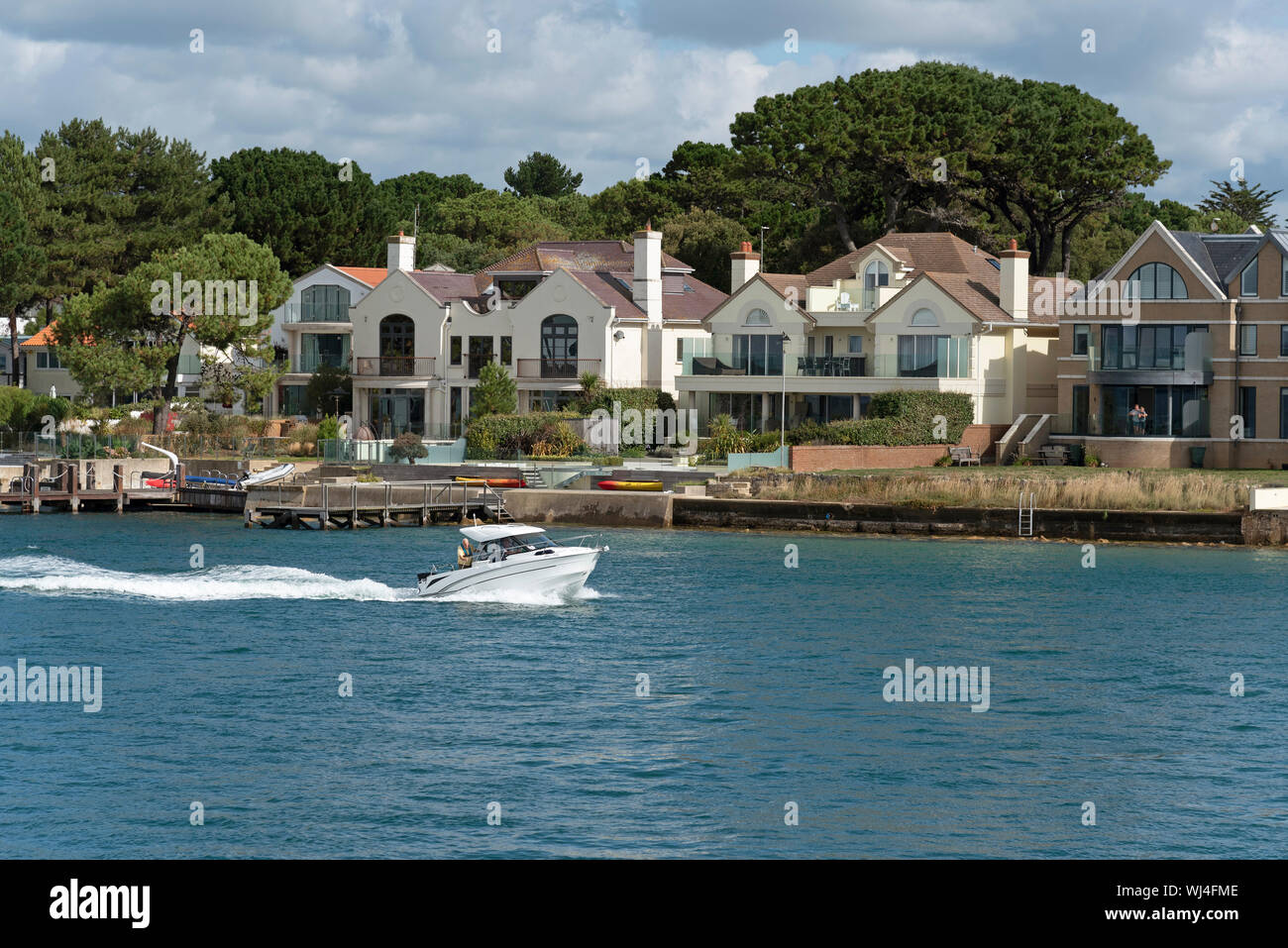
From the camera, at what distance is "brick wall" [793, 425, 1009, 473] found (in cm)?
7100

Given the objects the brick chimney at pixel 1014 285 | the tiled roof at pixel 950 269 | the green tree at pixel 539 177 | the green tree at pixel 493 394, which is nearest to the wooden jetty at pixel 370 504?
the green tree at pixel 493 394

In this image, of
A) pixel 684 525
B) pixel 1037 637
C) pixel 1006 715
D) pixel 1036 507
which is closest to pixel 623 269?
pixel 684 525

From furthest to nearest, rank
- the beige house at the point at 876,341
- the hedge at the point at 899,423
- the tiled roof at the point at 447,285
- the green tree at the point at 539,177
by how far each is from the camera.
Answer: the green tree at the point at 539,177
the tiled roof at the point at 447,285
the beige house at the point at 876,341
the hedge at the point at 899,423

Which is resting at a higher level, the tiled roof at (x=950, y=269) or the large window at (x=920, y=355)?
the tiled roof at (x=950, y=269)

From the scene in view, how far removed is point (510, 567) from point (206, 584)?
1033cm

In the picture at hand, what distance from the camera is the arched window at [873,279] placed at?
82.6m

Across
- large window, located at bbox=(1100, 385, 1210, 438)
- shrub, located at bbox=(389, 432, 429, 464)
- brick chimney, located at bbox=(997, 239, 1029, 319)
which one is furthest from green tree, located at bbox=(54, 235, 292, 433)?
large window, located at bbox=(1100, 385, 1210, 438)

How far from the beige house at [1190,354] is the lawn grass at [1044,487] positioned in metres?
3.57

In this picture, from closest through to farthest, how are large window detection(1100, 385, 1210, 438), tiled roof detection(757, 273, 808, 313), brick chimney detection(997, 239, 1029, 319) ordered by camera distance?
1. large window detection(1100, 385, 1210, 438)
2. brick chimney detection(997, 239, 1029, 319)
3. tiled roof detection(757, 273, 808, 313)

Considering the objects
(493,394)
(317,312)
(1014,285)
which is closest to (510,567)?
(493,394)

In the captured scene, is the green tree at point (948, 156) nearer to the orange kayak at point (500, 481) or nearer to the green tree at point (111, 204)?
the orange kayak at point (500, 481)

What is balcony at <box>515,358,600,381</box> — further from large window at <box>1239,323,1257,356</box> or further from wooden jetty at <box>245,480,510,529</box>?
large window at <box>1239,323,1257,356</box>

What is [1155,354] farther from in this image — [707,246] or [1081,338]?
[707,246]

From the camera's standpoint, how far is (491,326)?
8800 centimetres
